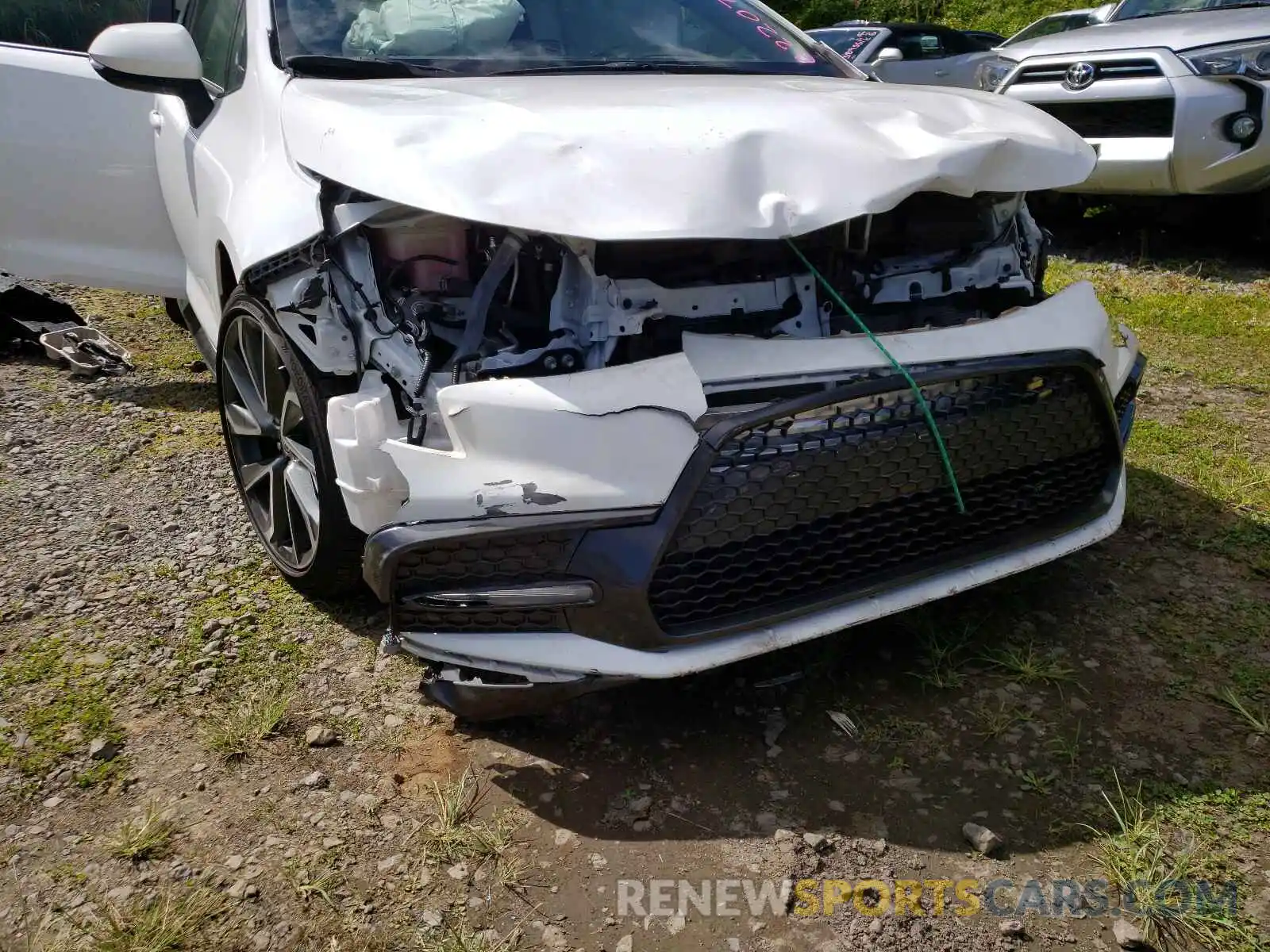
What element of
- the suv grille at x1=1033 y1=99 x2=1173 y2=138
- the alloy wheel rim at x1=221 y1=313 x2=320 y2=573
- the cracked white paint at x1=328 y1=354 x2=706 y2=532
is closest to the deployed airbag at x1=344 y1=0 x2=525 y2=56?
the alloy wheel rim at x1=221 y1=313 x2=320 y2=573

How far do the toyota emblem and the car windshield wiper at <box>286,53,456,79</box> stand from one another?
4.14 metres

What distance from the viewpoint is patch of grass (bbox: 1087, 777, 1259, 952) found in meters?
1.68

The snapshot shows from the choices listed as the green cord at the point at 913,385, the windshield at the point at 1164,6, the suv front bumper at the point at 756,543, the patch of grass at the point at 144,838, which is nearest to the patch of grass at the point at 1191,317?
the windshield at the point at 1164,6

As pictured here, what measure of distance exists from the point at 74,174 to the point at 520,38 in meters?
2.04

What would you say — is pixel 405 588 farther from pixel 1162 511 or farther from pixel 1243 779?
pixel 1162 511

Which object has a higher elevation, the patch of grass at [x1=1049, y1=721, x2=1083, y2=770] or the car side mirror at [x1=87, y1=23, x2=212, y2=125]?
the car side mirror at [x1=87, y1=23, x2=212, y2=125]

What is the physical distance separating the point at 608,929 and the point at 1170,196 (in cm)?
523

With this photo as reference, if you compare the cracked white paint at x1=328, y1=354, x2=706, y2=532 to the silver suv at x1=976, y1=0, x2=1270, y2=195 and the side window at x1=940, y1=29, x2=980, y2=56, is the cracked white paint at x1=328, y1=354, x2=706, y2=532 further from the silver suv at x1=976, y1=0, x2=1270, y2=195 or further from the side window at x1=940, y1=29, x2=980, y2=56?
the side window at x1=940, y1=29, x2=980, y2=56

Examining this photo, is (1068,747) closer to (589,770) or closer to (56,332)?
(589,770)

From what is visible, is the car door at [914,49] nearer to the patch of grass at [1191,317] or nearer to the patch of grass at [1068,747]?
the patch of grass at [1191,317]

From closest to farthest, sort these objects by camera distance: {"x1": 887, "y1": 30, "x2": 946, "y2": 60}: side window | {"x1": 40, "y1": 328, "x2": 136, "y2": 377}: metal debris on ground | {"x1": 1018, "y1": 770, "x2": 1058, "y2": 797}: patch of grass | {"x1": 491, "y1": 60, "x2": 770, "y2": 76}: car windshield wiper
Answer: {"x1": 1018, "y1": 770, "x2": 1058, "y2": 797}: patch of grass < {"x1": 491, "y1": 60, "x2": 770, "y2": 76}: car windshield wiper < {"x1": 40, "y1": 328, "x2": 136, "y2": 377}: metal debris on ground < {"x1": 887, "y1": 30, "x2": 946, "y2": 60}: side window

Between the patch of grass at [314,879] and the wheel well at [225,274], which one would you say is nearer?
the patch of grass at [314,879]

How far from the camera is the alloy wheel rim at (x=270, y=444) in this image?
2.54 metres

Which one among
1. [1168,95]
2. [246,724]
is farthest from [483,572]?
[1168,95]
